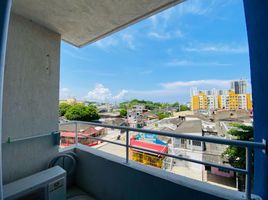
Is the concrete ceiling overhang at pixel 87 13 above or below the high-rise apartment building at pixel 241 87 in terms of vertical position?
above

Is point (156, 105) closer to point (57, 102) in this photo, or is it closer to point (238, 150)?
point (238, 150)

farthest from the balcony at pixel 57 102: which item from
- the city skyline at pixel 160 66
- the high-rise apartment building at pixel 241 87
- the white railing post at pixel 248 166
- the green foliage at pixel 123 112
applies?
the green foliage at pixel 123 112

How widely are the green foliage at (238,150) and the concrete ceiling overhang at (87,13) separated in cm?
264

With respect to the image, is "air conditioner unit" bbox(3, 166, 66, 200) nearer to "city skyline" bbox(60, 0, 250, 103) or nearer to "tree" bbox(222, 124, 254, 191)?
"tree" bbox(222, 124, 254, 191)

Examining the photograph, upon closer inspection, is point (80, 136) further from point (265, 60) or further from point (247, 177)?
point (265, 60)

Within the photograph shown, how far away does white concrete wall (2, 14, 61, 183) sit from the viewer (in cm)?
158

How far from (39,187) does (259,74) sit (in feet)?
7.19

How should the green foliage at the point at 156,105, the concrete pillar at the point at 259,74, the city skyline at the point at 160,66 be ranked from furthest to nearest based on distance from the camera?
1. the green foliage at the point at 156,105
2. the city skyline at the point at 160,66
3. the concrete pillar at the point at 259,74

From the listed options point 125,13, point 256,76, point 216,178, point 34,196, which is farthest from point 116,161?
point 216,178

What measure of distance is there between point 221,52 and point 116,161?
9787mm

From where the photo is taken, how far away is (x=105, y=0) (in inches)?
55.1

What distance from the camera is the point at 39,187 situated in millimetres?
1375

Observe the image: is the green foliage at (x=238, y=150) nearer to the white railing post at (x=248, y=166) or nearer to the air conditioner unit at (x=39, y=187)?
the white railing post at (x=248, y=166)

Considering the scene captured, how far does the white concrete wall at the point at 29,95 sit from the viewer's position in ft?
5.18
